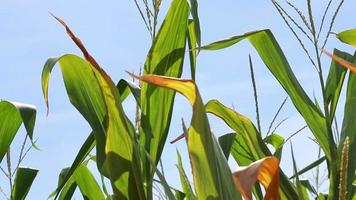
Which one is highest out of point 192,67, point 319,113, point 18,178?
point 192,67

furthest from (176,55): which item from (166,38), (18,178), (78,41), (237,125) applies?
(18,178)

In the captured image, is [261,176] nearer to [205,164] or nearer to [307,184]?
[205,164]

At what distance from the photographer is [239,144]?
1.36 metres

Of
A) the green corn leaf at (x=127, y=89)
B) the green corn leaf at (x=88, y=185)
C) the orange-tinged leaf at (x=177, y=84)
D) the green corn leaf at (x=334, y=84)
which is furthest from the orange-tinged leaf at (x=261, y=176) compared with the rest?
the green corn leaf at (x=88, y=185)

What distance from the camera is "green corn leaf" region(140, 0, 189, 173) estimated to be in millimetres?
1055

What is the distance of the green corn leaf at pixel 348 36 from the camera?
126 centimetres

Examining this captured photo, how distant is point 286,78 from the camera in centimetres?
123

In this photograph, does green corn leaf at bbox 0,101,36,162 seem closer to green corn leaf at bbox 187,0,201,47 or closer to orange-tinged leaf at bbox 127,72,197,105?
green corn leaf at bbox 187,0,201,47

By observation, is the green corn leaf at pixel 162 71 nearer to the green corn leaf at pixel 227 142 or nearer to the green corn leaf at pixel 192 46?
the green corn leaf at pixel 192 46

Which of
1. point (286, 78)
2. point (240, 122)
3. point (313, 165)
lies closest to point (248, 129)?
point (240, 122)

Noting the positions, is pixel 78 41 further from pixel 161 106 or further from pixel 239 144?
pixel 239 144

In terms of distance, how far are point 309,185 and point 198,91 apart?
855mm

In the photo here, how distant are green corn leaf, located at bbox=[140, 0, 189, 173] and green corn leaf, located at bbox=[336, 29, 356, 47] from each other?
11.9 inches

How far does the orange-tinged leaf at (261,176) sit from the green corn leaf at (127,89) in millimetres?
365
